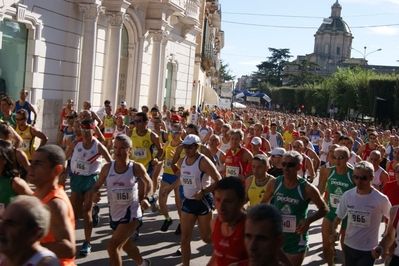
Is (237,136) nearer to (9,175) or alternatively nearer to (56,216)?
(9,175)

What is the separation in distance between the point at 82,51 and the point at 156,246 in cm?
1187

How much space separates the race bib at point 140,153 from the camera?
1075 cm

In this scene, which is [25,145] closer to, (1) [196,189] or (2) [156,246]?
(2) [156,246]

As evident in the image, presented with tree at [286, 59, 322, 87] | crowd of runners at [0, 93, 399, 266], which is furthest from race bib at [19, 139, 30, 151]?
tree at [286, 59, 322, 87]

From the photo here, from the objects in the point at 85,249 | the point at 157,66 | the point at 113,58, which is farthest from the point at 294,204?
the point at 157,66

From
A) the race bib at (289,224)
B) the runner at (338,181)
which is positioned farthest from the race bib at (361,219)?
the runner at (338,181)

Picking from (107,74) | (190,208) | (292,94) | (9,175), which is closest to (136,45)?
(107,74)

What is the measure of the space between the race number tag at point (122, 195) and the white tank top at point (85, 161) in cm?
198

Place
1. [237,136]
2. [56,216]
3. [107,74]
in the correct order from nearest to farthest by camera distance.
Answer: [56,216] < [237,136] < [107,74]

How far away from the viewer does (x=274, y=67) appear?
131250 millimetres

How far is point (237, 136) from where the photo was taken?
952 cm

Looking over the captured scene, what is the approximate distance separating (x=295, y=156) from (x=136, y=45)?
19.3 metres

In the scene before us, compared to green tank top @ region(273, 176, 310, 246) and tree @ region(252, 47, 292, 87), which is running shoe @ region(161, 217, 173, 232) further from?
tree @ region(252, 47, 292, 87)

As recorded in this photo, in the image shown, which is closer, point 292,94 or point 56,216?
point 56,216
